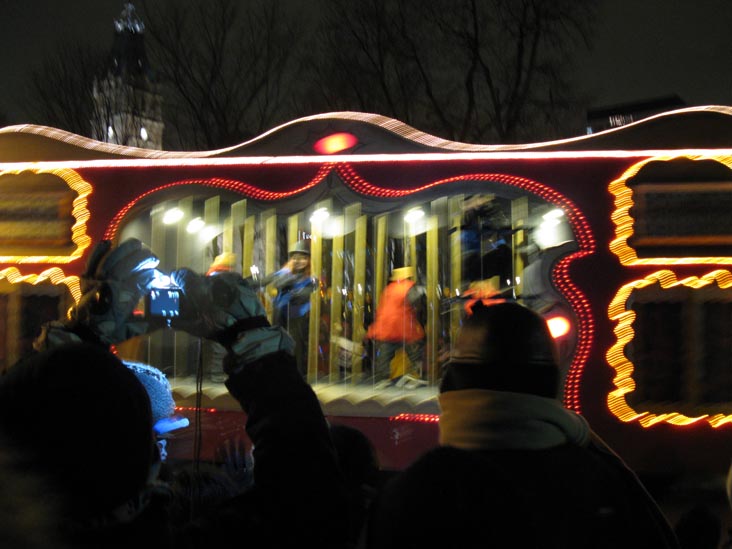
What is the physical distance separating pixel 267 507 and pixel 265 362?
1.05 ft

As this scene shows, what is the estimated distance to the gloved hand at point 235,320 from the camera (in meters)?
1.50

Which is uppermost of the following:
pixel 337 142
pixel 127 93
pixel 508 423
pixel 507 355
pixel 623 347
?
pixel 127 93

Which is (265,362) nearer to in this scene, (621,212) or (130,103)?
(621,212)

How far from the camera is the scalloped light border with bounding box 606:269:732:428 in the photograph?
4.56 meters

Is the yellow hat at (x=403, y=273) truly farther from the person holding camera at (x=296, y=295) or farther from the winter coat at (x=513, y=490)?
the winter coat at (x=513, y=490)

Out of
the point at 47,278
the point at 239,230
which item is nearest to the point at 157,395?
the point at 239,230

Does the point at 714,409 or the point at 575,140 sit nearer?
the point at 714,409

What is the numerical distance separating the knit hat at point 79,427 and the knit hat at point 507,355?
2.33ft

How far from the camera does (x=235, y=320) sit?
1.56 meters

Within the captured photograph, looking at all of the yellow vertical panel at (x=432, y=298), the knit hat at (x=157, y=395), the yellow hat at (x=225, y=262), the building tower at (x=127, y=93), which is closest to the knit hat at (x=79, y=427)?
the knit hat at (x=157, y=395)

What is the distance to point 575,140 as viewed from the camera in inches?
192

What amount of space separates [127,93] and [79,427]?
1699 cm

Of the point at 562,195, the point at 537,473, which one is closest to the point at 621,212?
the point at 562,195

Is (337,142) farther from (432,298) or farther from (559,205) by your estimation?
(559,205)
